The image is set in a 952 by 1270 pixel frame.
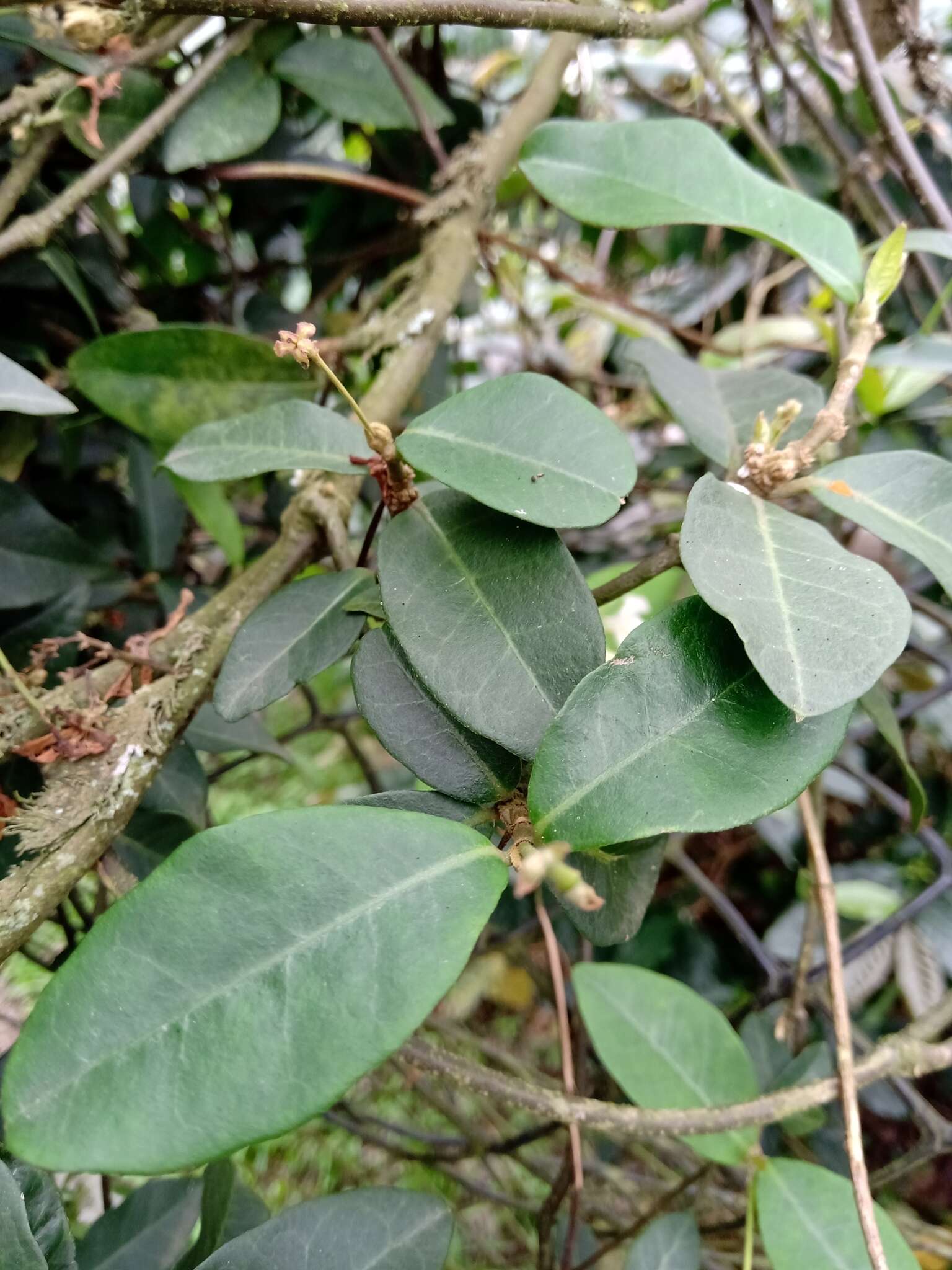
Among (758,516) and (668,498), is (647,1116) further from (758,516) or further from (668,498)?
(668,498)

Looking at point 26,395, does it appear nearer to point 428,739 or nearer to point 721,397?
point 428,739

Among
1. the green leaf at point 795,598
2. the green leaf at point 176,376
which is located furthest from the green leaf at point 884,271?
the green leaf at point 176,376

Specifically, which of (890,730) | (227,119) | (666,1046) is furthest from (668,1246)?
(227,119)

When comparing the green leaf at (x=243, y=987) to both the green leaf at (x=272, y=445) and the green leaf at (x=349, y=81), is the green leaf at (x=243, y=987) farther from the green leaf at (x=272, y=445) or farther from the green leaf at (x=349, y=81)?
the green leaf at (x=349, y=81)

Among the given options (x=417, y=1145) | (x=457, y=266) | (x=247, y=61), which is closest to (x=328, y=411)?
(x=457, y=266)

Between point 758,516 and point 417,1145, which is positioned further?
point 417,1145

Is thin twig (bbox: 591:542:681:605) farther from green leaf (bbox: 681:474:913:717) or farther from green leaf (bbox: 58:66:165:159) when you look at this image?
green leaf (bbox: 58:66:165:159)

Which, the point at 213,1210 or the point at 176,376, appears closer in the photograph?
the point at 213,1210
